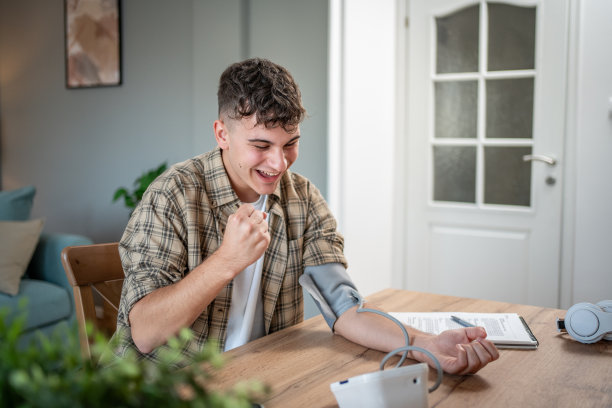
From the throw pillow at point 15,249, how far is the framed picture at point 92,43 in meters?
1.24

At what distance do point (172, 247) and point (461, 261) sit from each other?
2123mm

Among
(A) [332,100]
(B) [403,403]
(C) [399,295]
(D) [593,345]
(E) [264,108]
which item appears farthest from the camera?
(A) [332,100]

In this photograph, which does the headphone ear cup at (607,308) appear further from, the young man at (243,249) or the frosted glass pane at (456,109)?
the frosted glass pane at (456,109)

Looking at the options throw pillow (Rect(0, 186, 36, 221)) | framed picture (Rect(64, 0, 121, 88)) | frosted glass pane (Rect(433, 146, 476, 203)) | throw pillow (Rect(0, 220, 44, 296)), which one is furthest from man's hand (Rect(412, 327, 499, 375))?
framed picture (Rect(64, 0, 121, 88))

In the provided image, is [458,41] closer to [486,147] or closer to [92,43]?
[486,147]

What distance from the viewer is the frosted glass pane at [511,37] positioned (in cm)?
272

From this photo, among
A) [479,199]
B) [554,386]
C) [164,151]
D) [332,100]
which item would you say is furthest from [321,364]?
[164,151]

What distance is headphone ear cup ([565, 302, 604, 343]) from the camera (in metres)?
1.10

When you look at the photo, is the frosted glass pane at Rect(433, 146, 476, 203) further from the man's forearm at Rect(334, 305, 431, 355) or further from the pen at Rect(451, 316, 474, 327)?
the man's forearm at Rect(334, 305, 431, 355)

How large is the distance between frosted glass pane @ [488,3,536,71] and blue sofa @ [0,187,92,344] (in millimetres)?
2250

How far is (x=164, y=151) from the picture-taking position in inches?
135

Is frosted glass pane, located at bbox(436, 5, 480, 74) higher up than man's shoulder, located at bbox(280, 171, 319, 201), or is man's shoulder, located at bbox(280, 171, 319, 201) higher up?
frosted glass pane, located at bbox(436, 5, 480, 74)

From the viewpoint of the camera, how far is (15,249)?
8.77ft

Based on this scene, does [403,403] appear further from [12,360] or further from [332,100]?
[332,100]
